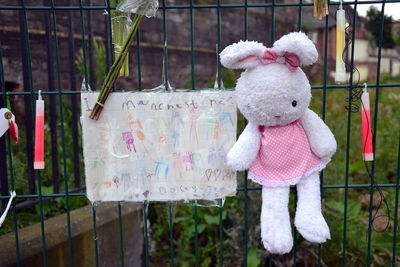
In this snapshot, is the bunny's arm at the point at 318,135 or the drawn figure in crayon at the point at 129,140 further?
the drawn figure in crayon at the point at 129,140

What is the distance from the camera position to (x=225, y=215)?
348 centimetres

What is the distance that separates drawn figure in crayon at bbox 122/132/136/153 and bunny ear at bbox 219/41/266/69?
1.82ft

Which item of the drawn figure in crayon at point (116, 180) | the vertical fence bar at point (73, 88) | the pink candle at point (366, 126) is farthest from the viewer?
the vertical fence bar at point (73, 88)

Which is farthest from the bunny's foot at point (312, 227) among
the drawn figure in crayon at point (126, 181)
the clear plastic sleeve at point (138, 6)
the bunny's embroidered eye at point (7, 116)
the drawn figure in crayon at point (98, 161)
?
the bunny's embroidered eye at point (7, 116)

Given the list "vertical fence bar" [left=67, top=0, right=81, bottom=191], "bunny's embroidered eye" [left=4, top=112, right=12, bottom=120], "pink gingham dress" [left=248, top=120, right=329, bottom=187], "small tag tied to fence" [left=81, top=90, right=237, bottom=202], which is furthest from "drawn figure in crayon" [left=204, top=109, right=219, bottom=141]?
"vertical fence bar" [left=67, top=0, right=81, bottom=191]

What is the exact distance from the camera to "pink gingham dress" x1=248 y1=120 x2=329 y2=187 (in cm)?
188

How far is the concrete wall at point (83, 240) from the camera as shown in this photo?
2.56 metres

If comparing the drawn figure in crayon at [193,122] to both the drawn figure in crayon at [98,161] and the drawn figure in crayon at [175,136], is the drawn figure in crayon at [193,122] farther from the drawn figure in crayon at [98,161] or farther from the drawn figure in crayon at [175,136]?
the drawn figure in crayon at [98,161]

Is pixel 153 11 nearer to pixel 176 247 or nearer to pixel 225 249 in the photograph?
pixel 225 249

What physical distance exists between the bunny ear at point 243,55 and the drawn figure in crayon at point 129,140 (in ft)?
1.82

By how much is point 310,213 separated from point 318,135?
1.05 ft

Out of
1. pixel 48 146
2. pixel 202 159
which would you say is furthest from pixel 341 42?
pixel 48 146

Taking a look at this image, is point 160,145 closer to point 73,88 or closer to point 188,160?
point 188,160

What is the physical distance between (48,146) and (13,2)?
123 centimetres
